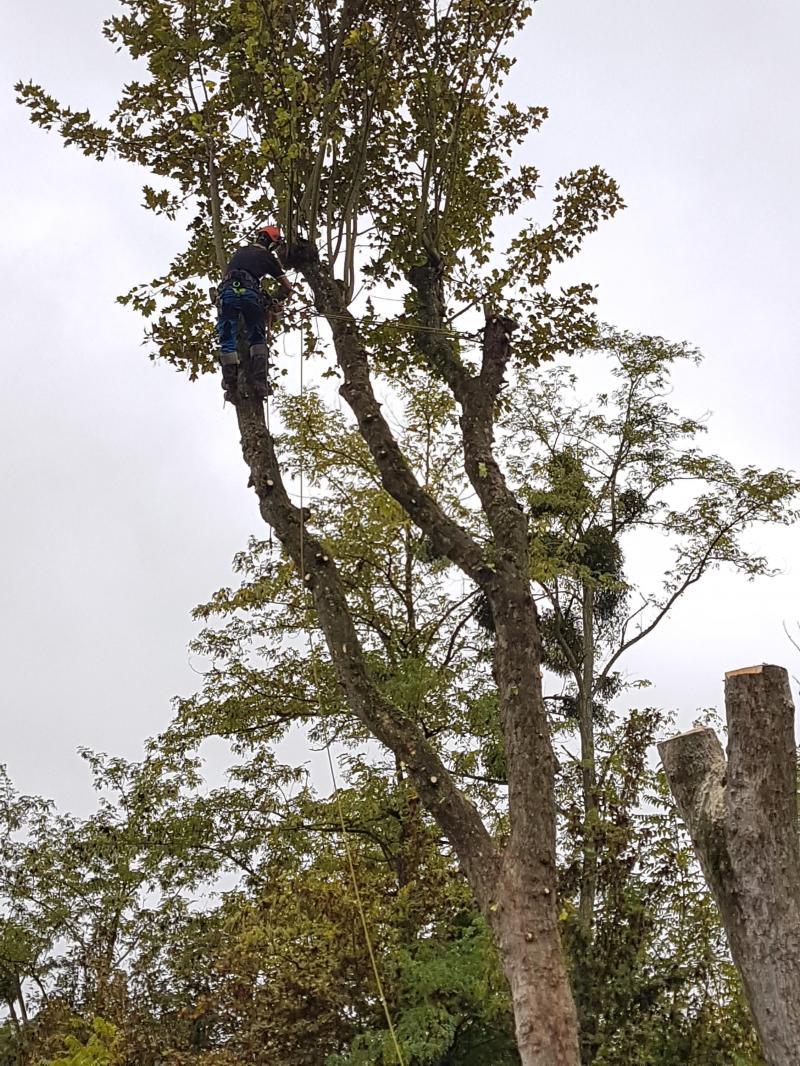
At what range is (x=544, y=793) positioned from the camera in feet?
18.3

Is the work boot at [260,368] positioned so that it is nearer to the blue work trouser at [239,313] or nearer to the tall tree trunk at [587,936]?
the blue work trouser at [239,313]

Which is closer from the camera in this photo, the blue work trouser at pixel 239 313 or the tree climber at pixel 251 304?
the tree climber at pixel 251 304

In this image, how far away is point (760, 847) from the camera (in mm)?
4512

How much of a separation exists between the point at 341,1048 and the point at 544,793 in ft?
15.2

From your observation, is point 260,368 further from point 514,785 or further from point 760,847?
point 760,847

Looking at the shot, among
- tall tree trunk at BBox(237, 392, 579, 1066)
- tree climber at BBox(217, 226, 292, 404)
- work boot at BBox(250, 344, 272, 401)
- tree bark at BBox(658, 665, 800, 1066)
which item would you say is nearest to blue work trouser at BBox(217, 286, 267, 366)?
tree climber at BBox(217, 226, 292, 404)

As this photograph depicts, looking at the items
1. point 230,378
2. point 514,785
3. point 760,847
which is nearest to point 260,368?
point 230,378

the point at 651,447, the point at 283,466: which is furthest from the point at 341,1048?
the point at 651,447

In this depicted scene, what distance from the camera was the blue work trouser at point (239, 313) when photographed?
7516 mm

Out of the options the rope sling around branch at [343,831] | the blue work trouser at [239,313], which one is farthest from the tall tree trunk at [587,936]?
the blue work trouser at [239,313]

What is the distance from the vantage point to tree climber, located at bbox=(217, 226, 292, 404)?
7.35 m

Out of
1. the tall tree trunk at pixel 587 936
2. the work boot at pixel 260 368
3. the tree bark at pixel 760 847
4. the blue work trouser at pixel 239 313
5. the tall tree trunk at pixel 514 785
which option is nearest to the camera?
the tree bark at pixel 760 847

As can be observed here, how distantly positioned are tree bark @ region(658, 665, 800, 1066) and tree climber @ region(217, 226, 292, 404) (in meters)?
4.09

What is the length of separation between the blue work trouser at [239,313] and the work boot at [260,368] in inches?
5.2
